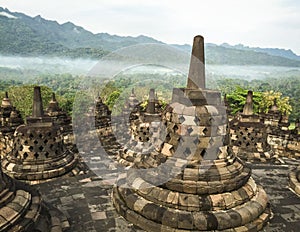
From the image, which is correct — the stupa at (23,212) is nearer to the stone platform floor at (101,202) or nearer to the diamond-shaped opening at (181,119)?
the stone platform floor at (101,202)

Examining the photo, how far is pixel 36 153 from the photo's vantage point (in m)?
8.58

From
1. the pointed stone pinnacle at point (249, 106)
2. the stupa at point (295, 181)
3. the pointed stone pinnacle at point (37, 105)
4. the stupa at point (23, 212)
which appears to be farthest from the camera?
the pointed stone pinnacle at point (249, 106)

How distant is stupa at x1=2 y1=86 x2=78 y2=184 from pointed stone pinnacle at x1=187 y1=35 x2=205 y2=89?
535cm

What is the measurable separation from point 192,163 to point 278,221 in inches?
84.4

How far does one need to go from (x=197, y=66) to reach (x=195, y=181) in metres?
2.26

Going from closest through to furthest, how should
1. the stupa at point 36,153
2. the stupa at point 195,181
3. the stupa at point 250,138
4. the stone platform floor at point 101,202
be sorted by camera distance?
the stupa at point 195,181 → the stone platform floor at point 101,202 → the stupa at point 36,153 → the stupa at point 250,138

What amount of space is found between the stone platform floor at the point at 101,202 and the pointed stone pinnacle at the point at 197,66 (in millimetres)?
3054

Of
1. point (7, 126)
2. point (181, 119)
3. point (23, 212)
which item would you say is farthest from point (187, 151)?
point (7, 126)

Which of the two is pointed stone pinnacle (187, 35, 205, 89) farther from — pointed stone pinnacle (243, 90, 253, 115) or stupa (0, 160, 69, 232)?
pointed stone pinnacle (243, 90, 253, 115)

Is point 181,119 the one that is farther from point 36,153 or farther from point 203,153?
point 36,153

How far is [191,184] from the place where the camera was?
16.9 ft

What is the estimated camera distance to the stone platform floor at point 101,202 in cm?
527

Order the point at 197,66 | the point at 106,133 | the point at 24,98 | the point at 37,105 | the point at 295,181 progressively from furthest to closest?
the point at 24,98
the point at 106,133
the point at 37,105
the point at 295,181
the point at 197,66

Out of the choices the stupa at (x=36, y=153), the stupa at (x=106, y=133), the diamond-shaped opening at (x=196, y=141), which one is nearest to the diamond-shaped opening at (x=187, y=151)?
the diamond-shaped opening at (x=196, y=141)
